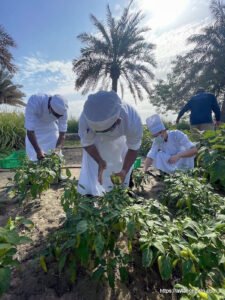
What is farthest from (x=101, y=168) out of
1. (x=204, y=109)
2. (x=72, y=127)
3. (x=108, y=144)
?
(x=72, y=127)

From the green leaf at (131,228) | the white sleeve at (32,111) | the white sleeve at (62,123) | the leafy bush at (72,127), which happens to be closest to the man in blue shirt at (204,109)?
the white sleeve at (62,123)

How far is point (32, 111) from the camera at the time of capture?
3391mm

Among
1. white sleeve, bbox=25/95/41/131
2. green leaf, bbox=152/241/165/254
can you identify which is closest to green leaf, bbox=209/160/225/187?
green leaf, bbox=152/241/165/254

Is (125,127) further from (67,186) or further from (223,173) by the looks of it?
(223,173)

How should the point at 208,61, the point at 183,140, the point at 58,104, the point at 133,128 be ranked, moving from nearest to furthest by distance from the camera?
1. the point at 133,128
2. the point at 58,104
3. the point at 183,140
4. the point at 208,61

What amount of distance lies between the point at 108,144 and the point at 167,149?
146cm

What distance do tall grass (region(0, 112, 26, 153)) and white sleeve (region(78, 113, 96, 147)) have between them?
221 inches

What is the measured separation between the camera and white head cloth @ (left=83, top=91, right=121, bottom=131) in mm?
1872

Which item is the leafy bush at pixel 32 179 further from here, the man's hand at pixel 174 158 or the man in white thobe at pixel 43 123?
the man's hand at pixel 174 158

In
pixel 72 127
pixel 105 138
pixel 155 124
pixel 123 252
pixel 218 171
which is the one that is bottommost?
pixel 123 252

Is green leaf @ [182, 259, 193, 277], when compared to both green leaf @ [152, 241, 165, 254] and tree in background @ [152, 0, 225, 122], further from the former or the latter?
tree in background @ [152, 0, 225, 122]

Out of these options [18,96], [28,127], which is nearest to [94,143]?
[28,127]

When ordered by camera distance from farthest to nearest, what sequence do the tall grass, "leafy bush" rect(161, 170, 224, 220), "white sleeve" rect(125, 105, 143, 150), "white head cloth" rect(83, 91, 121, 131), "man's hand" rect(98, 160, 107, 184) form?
the tall grass
"man's hand" rect(98, 160, 107, 184)
"white sleeve" rect(125, 105, 143, 150)
"leafy bush" rect(161, 170, 224, 220)
"white head cloth" rect(83, 91, 121, 131)

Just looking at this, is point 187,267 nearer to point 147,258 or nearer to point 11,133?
point 147,258
